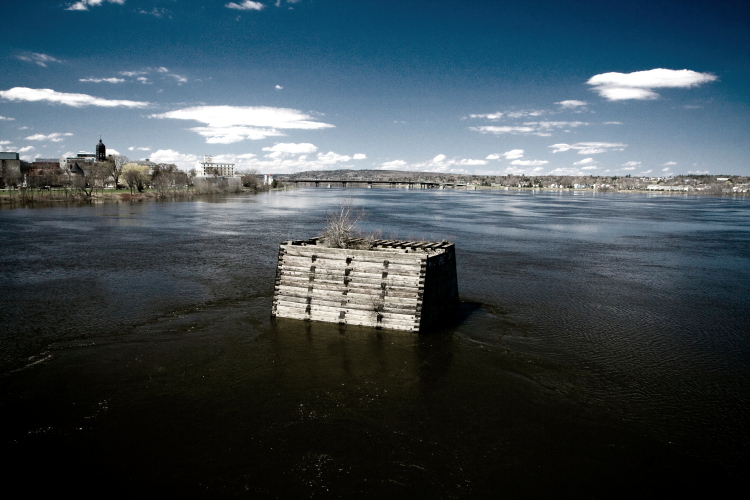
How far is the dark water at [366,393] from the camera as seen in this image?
839 centimetres

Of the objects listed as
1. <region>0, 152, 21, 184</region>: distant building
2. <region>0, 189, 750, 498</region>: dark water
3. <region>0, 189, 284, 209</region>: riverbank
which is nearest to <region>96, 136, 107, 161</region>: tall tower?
<region>0, 152, 21, 184</region>: distant building

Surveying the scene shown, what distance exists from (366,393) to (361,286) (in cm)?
419

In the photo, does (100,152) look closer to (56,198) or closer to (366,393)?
(56,198)

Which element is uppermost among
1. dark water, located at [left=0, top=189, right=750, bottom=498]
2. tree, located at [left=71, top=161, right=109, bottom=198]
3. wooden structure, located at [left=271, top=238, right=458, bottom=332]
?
tree, located at [left=71, top=161, right=109, bottom=198]

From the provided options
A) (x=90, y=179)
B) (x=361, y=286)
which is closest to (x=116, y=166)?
(x=90, y=179)

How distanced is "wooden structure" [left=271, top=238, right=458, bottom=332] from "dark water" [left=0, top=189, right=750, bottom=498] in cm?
55

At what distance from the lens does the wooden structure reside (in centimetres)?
1432

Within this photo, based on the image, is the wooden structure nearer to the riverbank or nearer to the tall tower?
the riverbank

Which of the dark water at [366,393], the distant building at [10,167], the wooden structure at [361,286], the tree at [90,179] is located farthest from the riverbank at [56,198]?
the wooden structure at [361,286]

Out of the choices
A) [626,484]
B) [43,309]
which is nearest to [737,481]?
[626,484]

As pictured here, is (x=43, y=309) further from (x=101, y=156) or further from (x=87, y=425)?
(x=101, y=156)

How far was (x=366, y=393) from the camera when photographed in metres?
11.2

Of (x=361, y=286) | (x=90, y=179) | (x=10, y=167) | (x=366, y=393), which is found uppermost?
(x=10, y=167)

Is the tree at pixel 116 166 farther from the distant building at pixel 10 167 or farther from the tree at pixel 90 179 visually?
the distant building at pixel 10 167
